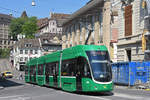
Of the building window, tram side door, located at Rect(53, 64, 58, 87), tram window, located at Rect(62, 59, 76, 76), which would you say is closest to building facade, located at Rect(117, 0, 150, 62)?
the building window

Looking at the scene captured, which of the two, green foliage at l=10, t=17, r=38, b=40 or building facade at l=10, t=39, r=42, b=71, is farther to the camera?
green foliage at l=10, t=17, r=38, b=40

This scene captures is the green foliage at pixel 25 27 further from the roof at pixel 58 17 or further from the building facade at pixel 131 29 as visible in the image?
the building facade at pixel 131 29

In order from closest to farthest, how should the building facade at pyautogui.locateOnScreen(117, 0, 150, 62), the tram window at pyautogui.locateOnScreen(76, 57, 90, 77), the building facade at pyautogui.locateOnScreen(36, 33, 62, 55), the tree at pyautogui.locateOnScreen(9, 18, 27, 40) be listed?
the tram window at pyautogui.locateOnScreen(76, 57, 90, 77) < the building facade at pyautogui.locateOnScreen(117, 0, 150, 62) < the building facade at pyautogui.locateOnScreen(36, 33, 62, 55) < the tree at pyautogui.locateOnScreen(9, 18, 27, 40)

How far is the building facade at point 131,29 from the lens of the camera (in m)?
32.7

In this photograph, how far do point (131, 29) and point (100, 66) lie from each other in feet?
56.0

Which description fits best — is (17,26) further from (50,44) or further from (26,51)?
(50,44)

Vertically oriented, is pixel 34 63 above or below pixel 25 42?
below

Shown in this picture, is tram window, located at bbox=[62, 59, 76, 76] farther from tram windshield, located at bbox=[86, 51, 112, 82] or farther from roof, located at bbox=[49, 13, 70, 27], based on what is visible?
roof, located at bbox=[49, 13, 70, 27]

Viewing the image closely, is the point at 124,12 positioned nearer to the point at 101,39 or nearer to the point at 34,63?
the point at 101,39

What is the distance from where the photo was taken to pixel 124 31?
3638 cm

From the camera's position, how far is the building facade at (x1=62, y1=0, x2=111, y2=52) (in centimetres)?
4162

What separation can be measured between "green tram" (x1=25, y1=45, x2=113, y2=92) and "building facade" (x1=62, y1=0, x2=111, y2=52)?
1774cm

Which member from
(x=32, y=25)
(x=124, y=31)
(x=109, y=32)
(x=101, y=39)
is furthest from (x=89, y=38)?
(x=32, y=25)

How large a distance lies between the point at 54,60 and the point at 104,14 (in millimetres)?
18598
